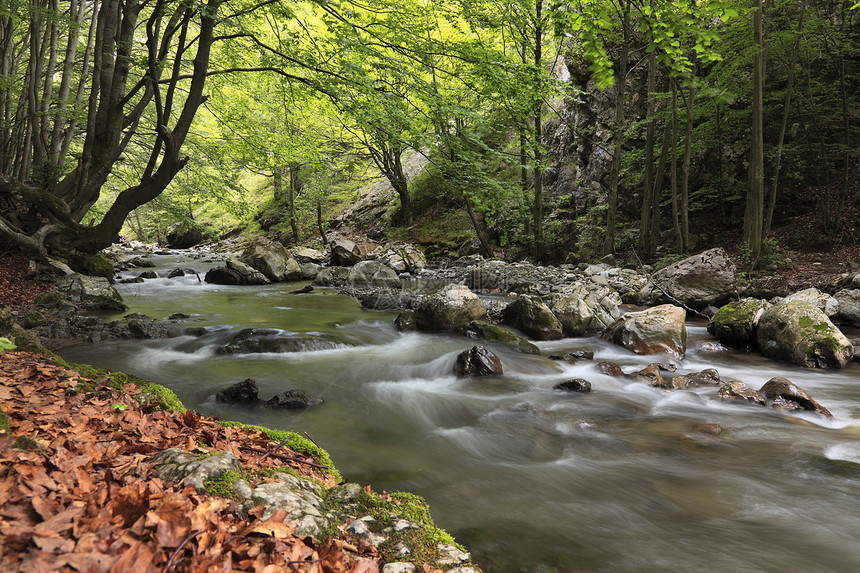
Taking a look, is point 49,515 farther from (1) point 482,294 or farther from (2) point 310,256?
(2) point 310,256

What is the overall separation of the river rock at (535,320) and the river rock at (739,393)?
321cm

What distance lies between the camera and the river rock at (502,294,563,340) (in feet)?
27.3

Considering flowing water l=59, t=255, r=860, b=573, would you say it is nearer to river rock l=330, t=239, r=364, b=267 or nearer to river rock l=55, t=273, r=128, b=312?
river rock l=55, t=273, r=128, b=312

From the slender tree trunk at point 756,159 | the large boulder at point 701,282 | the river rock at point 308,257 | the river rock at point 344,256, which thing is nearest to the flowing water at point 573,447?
the large boulder at point 701,282

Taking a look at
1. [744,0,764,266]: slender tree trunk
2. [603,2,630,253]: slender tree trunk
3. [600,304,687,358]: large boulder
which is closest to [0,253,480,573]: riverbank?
[600,304,687,358]: large boulder

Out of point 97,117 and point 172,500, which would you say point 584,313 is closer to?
point 172,500

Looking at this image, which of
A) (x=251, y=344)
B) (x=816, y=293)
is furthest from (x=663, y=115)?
(x=251, y=344)

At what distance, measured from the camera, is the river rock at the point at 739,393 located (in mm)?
5113

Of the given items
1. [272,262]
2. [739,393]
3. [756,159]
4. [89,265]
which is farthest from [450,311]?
[89,265]

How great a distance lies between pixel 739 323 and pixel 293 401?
298 inches

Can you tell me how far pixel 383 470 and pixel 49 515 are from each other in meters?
2.56

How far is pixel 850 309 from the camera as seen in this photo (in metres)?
8.08

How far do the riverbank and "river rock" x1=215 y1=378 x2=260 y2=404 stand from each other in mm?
2072

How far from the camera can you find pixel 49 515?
4.61ft
